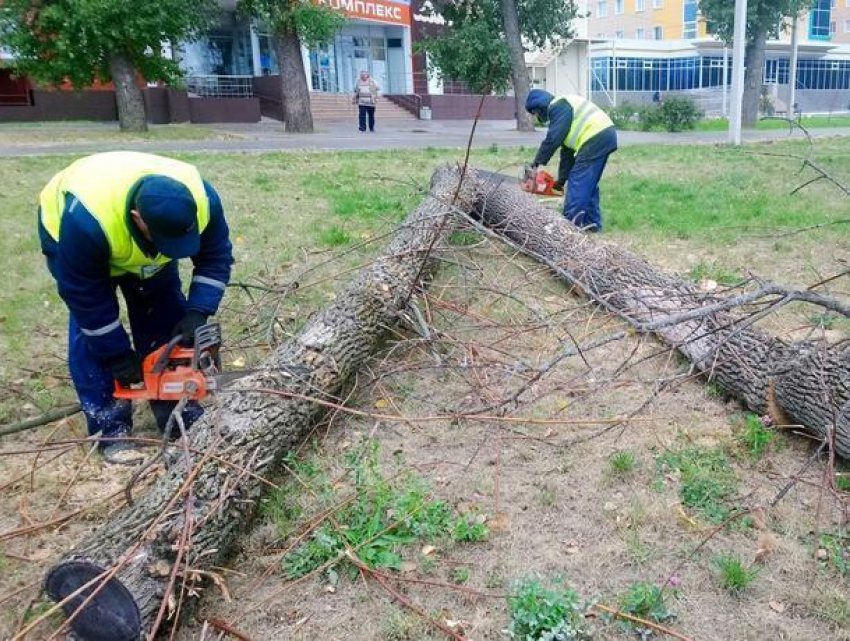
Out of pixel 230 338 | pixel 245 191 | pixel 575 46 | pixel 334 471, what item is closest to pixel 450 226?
pixel 230 338

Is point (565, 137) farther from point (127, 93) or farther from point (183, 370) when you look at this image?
point (127, 93)

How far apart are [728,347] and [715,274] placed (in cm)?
207

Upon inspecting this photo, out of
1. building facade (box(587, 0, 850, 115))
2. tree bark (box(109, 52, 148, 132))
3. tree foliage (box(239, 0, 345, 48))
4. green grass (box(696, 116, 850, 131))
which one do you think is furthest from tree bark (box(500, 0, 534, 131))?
building facade (box(587, 0, 850, 115))

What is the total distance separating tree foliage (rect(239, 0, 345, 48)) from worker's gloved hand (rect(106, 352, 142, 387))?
14.6 metres

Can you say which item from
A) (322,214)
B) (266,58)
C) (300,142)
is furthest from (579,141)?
(266,58)

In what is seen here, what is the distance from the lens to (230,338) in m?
4.55

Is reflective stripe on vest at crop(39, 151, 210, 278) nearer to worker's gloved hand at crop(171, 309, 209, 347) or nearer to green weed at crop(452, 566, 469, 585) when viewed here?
worker's gloved hand at crop(171, 309, 209, 347)

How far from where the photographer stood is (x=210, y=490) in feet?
8.41

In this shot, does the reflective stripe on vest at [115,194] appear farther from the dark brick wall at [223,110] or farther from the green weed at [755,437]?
the dark brick wall at [223,110]

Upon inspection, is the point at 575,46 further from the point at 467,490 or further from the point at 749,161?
the point at 467,490

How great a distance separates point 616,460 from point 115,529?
2.06 meters

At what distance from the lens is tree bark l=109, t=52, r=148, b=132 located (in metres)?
15.6

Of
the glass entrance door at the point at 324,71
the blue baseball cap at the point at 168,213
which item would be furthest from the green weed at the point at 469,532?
the glass entrance door at the point at 324,71

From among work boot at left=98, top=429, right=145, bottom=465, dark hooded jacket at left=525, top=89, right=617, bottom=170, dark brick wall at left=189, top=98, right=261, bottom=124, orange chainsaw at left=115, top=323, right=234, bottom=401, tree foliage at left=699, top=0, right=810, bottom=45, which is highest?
tree foliage at left=699, top=0, right=810, bottom=45
